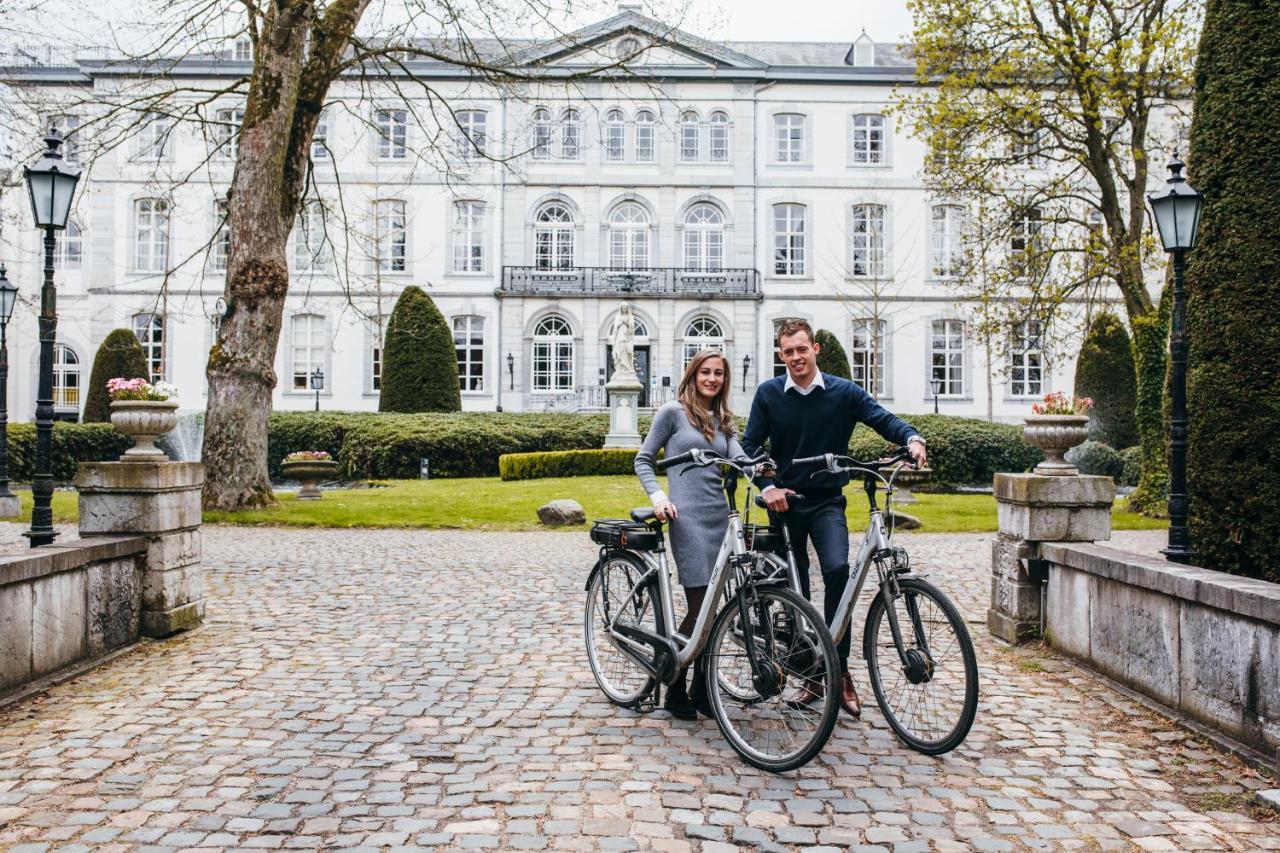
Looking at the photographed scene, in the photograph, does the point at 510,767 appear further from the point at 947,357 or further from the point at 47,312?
the point at 947,357

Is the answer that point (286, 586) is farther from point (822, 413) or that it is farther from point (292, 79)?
point (292, 79)

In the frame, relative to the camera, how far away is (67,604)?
5.68m

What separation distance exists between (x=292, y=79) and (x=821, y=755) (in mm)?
11952

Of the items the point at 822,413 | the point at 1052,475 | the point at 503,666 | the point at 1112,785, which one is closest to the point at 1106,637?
the point at 1052,475

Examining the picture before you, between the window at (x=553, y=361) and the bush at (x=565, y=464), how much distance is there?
1457 cm

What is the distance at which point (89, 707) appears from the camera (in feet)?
16.7

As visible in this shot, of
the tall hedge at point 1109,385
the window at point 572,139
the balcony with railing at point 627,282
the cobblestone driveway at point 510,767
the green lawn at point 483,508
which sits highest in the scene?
the window at point 572,139

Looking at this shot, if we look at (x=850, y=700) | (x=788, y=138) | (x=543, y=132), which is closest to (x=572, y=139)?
(x=543, y=132)

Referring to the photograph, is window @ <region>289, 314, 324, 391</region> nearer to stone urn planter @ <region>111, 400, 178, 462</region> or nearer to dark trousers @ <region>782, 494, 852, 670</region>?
stone urn planter @ <region>111, 400, 178, 462</region>

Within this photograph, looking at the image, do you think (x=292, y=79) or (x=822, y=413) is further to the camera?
(x=292, y=79)

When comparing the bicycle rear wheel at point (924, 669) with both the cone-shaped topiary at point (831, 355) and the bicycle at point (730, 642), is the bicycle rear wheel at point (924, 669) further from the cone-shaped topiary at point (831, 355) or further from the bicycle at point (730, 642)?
the cone-shaped topiary at point (831, 355)

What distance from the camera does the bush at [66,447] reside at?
67.9ft

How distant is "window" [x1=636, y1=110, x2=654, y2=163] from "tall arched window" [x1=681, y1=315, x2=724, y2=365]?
578 centimetres

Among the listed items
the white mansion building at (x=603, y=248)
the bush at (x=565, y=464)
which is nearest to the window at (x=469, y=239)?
the white mansion building at (x=603, y=248)
